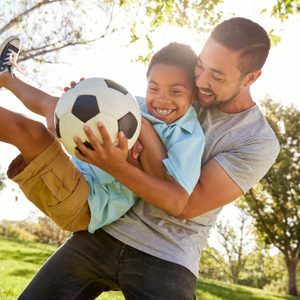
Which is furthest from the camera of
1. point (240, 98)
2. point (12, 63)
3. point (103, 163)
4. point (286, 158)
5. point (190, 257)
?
point (286, 158)

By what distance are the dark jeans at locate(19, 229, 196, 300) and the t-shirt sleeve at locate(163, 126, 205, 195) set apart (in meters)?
0.63

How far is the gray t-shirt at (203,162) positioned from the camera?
332cm

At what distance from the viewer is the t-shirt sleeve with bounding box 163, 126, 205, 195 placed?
3.01 metres

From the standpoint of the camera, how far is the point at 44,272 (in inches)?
140

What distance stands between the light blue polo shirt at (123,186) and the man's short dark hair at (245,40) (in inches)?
25.0

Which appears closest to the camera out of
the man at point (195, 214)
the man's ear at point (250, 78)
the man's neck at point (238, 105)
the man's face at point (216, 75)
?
the man at point (195, 214)

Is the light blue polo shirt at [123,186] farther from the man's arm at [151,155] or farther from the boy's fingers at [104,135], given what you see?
the boy's fingers at [104,135]

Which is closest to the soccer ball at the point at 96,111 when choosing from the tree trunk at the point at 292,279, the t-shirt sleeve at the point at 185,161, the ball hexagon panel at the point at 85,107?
the ball hexagon panel at the point at 85,107

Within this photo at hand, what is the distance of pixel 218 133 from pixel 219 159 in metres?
0.24

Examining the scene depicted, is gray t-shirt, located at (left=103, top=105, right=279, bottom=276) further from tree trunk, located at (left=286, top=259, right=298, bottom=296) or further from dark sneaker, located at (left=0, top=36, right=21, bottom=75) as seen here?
tree trunk, located at (left=286, top=259, right=298, bottom=296)

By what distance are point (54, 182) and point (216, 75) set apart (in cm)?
140

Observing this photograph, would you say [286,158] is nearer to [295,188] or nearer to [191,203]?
[295,188]

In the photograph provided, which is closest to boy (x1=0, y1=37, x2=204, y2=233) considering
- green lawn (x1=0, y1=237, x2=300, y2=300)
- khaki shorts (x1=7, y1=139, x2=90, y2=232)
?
khaki shorts (x1=7, y1=139, x2=90, y2=232)

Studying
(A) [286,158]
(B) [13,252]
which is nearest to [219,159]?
(B) [13,252]
